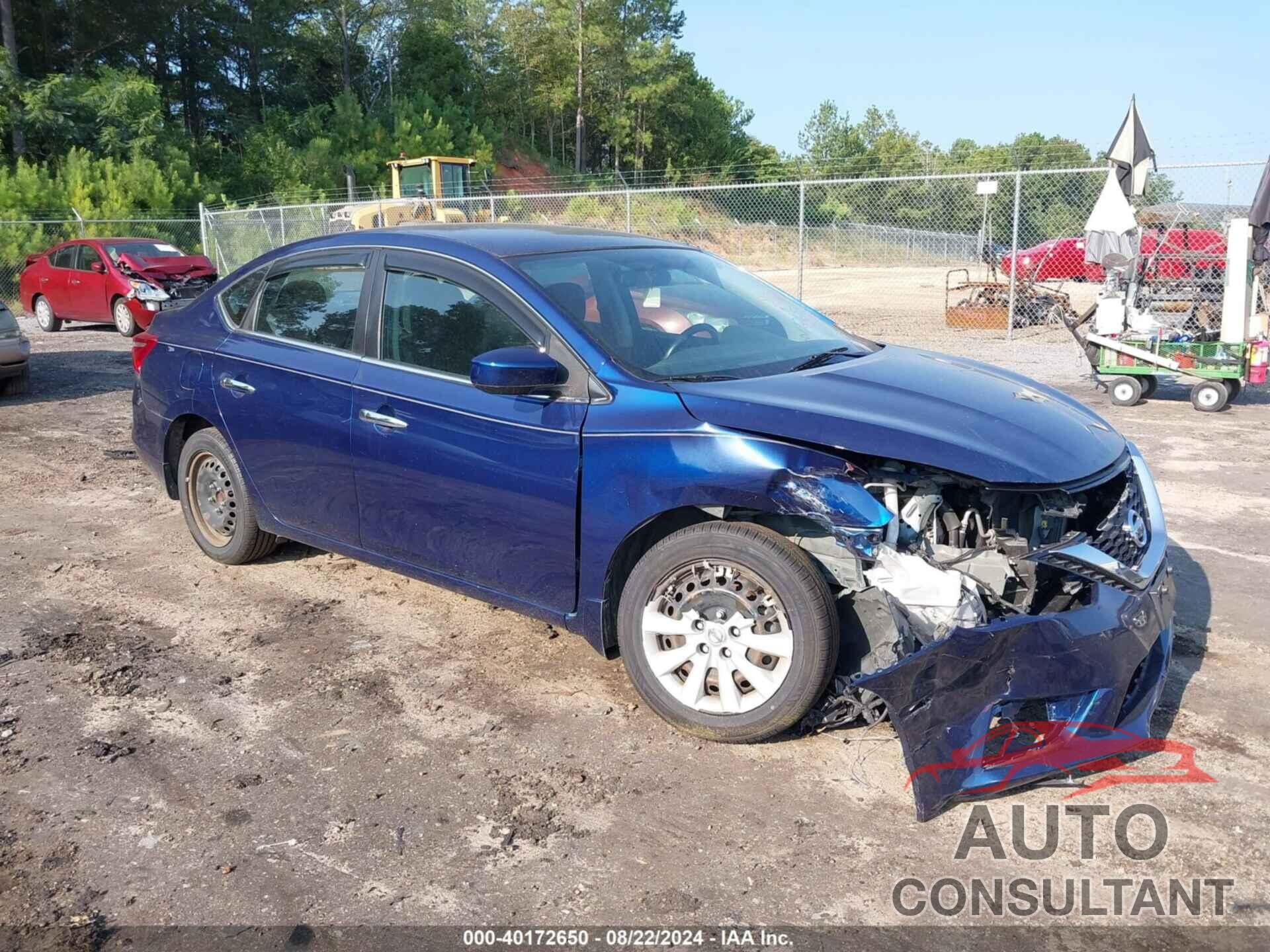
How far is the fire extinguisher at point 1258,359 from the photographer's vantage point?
9500mm

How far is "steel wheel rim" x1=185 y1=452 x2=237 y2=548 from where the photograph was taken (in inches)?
210

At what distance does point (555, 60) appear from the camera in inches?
2410

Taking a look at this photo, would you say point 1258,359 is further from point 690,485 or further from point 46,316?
point 46,316

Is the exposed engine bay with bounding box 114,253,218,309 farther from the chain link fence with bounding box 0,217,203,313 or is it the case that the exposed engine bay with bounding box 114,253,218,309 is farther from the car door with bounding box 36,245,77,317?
the chain link fence with bounding box 0,217,203,313

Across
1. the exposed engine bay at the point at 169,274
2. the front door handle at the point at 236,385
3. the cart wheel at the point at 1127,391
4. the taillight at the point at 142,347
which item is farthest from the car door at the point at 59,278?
the cart wheel at the point at 1127,391

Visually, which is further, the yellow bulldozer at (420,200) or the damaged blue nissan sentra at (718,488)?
the yellow bulldozer at (420,200)

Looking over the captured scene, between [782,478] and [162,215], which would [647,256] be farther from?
[162,215]

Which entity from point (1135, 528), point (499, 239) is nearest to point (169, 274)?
point (499, 239)

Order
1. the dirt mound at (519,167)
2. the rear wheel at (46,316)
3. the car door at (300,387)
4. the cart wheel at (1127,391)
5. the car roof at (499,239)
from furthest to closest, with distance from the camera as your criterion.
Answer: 1. the dirt mound at (519,167)
2. the rear wheel at (46,316)
3. the cart wheel at (1127,391)
4. the car door at (300,387)
5. the car roof at (499,239)

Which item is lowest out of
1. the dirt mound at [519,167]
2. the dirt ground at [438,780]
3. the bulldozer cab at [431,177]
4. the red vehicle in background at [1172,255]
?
the dirt ground at [438,780]

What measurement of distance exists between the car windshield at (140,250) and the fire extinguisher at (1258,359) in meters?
15.1

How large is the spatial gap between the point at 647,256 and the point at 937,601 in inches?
85.8

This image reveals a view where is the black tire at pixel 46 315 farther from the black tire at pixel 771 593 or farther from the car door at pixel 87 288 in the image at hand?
the black tire at pixel 771 593

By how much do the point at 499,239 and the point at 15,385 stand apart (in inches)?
355
